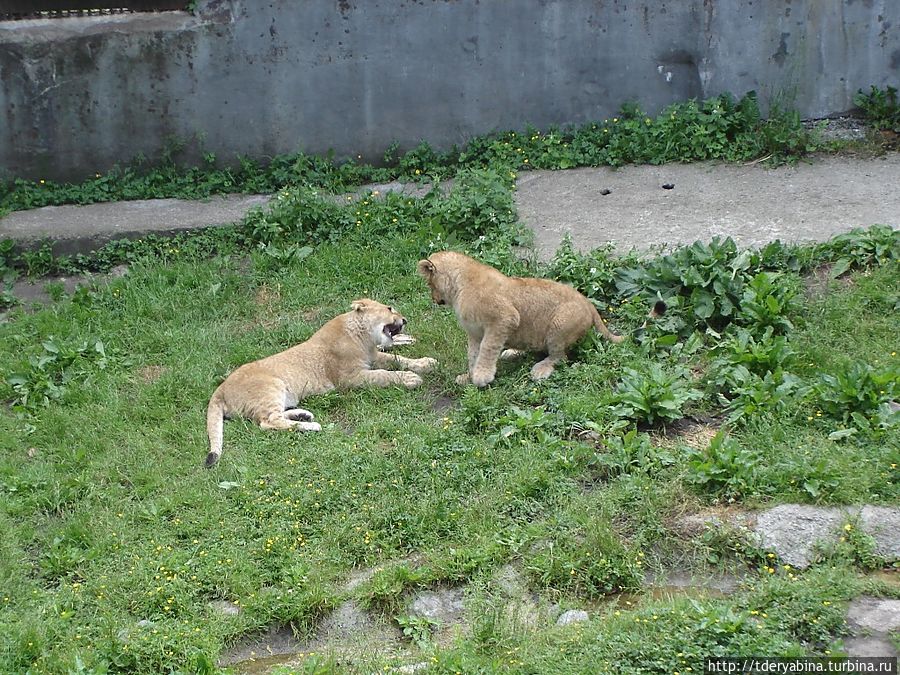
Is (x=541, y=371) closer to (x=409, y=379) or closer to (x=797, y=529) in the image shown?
(x=409, y=379)

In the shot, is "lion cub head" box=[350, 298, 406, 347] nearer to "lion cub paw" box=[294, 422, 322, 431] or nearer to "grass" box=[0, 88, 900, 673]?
"grass" box=[0, 88, 900, 673]

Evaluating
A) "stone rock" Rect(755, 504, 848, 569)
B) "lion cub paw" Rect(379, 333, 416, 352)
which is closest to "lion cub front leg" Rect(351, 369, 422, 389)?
"lion cub paw" Rect(379, 333, 416, 352)

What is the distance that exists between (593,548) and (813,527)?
129 cm

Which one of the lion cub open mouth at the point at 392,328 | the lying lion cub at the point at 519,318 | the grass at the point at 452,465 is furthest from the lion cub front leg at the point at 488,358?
the lion cub open mouth at the point at 392,328

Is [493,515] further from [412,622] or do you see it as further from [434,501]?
[412,622]

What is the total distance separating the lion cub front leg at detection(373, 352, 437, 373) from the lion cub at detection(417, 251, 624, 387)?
18.7 inches

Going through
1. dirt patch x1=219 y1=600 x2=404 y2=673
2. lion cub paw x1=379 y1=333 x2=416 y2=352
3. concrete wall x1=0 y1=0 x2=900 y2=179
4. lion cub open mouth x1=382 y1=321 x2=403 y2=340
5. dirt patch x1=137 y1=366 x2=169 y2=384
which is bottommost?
dirt patch x1=219 y1=600 x2=404 y2=673

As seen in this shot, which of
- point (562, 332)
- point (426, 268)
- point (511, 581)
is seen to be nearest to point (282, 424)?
point (426, 268)

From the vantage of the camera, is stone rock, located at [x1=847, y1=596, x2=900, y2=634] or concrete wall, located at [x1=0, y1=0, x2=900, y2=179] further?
concrete wall, located at [x1=0, y1=0, x2=900, y2=179]

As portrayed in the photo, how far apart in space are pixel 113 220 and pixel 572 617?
26.1 feet

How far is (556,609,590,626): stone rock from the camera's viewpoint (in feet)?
19.7

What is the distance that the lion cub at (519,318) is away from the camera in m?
8.44

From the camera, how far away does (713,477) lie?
22.2 feet

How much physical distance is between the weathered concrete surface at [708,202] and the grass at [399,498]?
1020 mm
